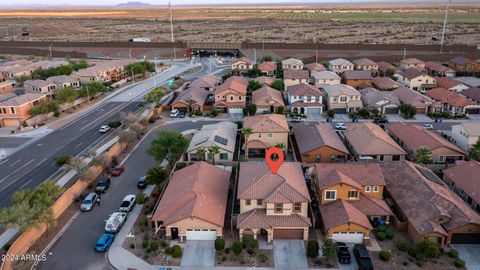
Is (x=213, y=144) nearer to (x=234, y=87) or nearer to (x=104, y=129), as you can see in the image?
(x=104, y=129)

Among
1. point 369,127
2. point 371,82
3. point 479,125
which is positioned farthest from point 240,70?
point 479,125

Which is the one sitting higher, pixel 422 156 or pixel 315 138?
pixel 315 138

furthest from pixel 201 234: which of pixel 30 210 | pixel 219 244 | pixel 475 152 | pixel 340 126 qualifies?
pixel 340 126

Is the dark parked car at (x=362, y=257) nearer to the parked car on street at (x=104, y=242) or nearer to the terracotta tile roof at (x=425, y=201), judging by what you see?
the terracotta tile roof at (x=425, y=201)

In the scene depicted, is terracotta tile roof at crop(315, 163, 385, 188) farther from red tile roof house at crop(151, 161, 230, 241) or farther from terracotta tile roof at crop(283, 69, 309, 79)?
terracotta tile roof at crop(283, 69, 309, 79)

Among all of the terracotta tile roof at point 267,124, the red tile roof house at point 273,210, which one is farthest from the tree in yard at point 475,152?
the red tile roof house at point 273,210

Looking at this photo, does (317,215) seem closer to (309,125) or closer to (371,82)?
(309,125)
